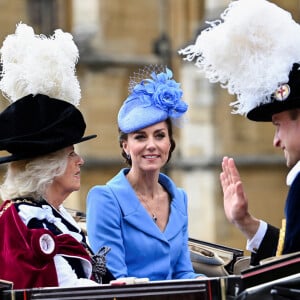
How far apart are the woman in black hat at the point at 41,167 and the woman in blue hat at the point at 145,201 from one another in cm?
41

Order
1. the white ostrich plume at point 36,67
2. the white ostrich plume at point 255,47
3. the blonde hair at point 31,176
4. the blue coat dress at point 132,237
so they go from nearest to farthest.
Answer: the white ostrich plume at point 255,47
the blonde hair at point 31,176
the white ostrich plume at point 36,67
the blue coat dress at point 132,237

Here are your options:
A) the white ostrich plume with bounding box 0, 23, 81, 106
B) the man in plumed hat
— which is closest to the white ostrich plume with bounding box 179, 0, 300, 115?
the man in plumed hat

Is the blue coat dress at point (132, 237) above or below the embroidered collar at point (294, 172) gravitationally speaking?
below

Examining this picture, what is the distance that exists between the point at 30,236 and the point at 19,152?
0.37 meters

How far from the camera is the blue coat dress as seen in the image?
5883 millimetres

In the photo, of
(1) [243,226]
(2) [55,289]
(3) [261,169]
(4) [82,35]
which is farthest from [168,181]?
(3) [261,169]

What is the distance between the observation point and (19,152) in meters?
5.30

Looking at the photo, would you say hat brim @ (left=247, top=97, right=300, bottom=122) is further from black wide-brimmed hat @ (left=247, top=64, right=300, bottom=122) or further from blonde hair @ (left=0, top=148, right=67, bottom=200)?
blonde hair @ (left=0, top=148, right=67, bottom=200)

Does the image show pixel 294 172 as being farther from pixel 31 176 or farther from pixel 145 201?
pixel 145 201

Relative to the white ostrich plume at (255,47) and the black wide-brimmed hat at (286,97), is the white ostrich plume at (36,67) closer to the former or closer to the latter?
the white ostrich plume at (255,47)

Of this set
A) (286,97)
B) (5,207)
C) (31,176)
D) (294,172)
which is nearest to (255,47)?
(286,97)

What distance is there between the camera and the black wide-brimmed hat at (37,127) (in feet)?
17.4

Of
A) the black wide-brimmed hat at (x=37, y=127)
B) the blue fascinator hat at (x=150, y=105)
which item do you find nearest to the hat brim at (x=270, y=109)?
the black wide-brimmed hat at (x=37, y=127)

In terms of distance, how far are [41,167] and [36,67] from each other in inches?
15.9
